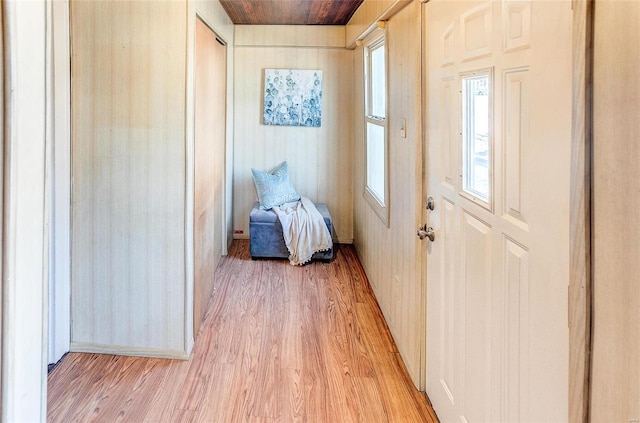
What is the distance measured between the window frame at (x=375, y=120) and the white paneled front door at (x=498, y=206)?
93cm

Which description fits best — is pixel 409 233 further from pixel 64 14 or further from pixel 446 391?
pixel 64 14

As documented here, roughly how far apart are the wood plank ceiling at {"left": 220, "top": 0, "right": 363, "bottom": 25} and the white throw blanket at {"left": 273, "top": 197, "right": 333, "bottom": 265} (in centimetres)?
186

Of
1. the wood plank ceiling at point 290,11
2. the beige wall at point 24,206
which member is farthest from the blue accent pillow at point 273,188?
the beige wall at point 24,206

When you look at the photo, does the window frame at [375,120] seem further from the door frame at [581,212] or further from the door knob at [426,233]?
the door frame at [581,212]

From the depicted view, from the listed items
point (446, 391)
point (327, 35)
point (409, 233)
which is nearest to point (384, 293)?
point (409, 233)

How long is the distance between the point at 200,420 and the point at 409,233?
4.50 feet

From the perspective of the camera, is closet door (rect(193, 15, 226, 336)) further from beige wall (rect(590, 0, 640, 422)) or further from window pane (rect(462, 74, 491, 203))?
beige wall (rect(590, 0, 640, 422))

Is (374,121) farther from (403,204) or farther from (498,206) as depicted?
(498,206)

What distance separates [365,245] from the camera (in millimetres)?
4203

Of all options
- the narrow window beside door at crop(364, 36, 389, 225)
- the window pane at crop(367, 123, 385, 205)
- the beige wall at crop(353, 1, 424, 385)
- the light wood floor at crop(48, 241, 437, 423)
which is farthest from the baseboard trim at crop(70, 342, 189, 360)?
the window pane at crop(367, 123, 385, 205)

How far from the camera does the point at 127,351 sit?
105 inches

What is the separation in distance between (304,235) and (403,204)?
1.90 meters

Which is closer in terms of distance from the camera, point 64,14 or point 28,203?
point 28,203

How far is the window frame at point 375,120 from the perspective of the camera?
3.08 metres
